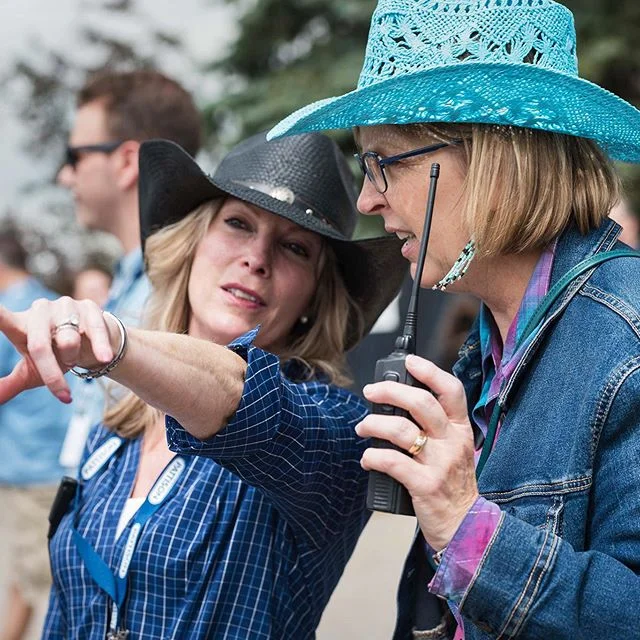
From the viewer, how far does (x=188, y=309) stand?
9.16ft

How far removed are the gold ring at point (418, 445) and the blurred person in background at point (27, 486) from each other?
3.55m

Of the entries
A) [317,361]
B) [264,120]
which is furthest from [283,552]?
[264,120]

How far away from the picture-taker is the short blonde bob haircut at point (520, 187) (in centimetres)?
187

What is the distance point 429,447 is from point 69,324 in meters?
0.59

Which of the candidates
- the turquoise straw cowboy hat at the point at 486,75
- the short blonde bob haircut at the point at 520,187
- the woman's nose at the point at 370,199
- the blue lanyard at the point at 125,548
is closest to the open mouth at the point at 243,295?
the blue lanyard at the point at 125,548

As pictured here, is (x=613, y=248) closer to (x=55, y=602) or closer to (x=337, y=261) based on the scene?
(x=337, y=261)

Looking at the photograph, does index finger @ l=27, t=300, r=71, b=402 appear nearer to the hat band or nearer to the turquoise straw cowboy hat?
the turquoise straw cowboy hat

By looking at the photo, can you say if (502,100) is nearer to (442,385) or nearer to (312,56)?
(442,385)

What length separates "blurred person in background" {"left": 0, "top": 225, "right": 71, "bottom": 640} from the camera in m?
4.77

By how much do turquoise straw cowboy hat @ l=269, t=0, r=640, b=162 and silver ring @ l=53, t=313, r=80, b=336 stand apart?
71 cm

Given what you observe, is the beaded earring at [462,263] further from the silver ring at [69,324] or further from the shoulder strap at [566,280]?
the silver ring at [69,324]

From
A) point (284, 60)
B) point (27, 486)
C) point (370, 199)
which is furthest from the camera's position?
point (284, 60)

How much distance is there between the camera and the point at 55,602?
102 inches

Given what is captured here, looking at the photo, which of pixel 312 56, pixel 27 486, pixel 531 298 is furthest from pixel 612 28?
pixel 531 298
